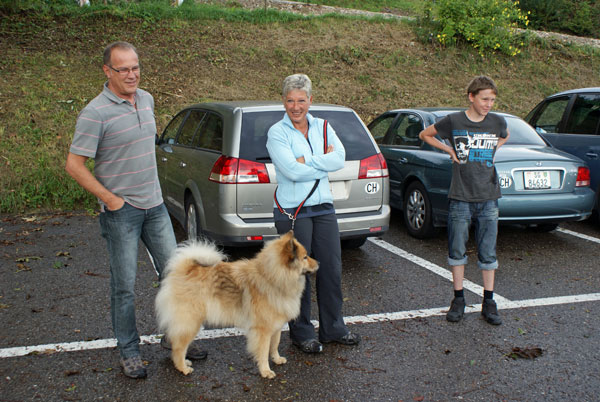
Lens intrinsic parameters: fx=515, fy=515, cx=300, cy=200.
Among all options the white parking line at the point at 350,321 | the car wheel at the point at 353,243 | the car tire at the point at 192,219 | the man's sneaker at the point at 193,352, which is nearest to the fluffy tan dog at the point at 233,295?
the man's sneaker at the point at 193,352

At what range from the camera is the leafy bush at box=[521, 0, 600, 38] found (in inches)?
1085

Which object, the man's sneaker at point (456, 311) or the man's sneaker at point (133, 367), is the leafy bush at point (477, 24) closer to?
the man's sneaker at point (456, 311)

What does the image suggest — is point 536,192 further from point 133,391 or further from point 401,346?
point 133,391

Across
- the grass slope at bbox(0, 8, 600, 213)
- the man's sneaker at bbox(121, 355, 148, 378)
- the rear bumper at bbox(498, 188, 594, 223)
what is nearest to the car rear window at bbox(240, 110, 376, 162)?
the rear bumper at bbox(498, 188, 594, 223)

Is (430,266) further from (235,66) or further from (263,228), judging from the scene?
(235,66)

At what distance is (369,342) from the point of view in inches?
158

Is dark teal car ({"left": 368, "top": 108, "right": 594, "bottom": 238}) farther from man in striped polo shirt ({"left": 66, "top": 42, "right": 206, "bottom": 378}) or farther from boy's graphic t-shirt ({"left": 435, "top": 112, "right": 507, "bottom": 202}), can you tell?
man in striped polo shirt ({"left": 66, "top": 42, "right": 206, "bottom": 378})

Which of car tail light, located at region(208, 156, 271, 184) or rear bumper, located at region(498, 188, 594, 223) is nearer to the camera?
car tail light, located at region(208, 156, 271, 184)

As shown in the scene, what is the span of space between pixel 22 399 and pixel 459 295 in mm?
3382

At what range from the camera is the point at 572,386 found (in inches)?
131

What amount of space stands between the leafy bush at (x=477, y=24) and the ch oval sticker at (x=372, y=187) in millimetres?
14499

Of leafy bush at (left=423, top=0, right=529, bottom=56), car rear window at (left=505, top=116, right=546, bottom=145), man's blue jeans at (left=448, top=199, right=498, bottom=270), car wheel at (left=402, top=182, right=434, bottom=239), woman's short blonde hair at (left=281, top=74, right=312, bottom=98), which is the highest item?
leafy bush at (left=423, top=0, right=529, bottom=56)

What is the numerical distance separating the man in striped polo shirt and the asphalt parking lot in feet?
1.63

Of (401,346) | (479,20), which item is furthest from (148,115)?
(479,20)
